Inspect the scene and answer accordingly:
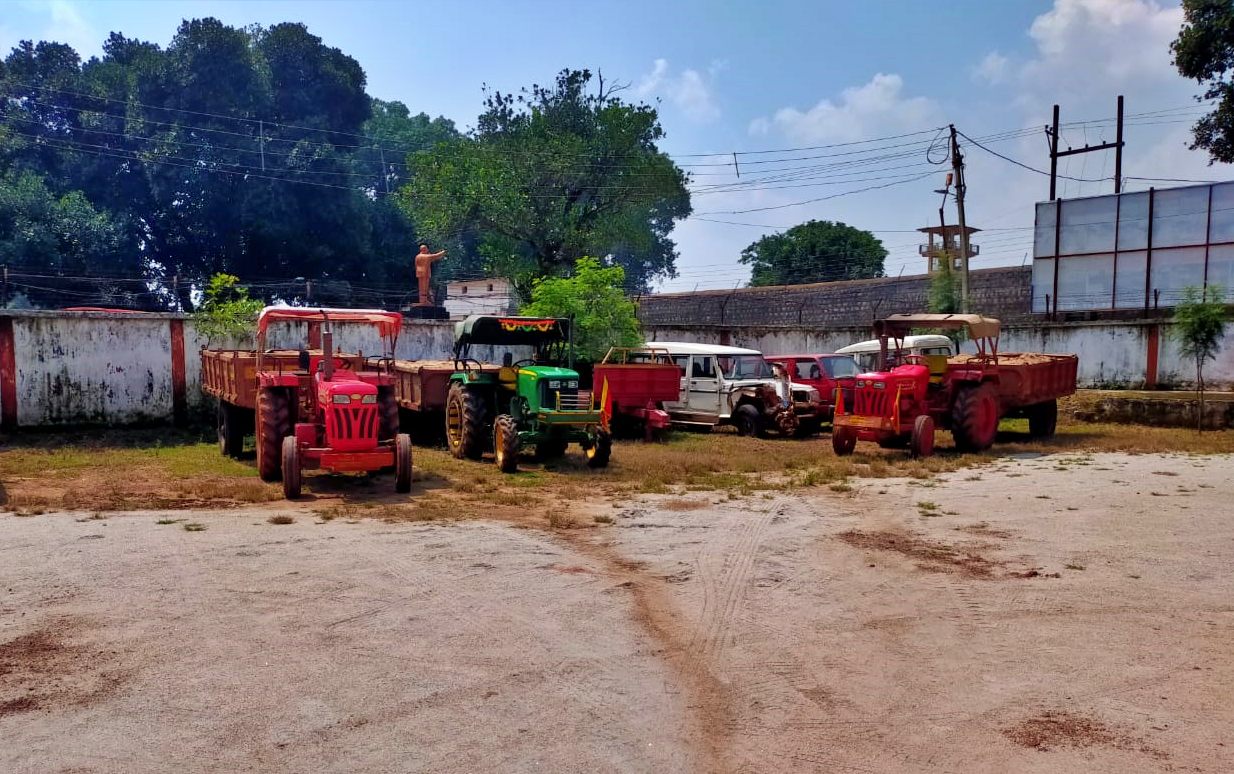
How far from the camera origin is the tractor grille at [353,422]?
1014 centimetres

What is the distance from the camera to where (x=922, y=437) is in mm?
13461

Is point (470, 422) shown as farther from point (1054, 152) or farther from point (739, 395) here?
point (1054, 152)

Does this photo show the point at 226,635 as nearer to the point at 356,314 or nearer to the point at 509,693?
the point at 509,693

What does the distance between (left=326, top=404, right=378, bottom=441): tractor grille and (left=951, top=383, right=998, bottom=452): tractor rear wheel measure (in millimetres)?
8652

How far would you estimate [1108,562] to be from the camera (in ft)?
23.5

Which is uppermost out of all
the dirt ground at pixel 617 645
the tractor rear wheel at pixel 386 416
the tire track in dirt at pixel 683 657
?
the tractor rear wheel at pixel 386 416

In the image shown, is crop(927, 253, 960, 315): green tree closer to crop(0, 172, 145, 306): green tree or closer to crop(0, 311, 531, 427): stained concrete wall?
crop(0, 311, 531, 427): stained concrete wall

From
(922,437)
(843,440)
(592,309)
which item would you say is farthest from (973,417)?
(592,309)

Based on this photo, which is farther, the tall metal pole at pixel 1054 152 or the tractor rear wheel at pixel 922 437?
the tall metal pole at pixel 1054 152

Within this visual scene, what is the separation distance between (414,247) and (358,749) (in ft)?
129

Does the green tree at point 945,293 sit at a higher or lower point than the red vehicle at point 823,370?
higher

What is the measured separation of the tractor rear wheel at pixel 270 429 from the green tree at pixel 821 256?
3996cm

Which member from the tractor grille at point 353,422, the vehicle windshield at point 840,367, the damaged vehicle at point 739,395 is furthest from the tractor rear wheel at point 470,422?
the vehicle windshield at point 840,367

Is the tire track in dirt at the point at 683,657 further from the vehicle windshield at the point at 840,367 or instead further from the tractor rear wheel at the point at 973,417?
the vehicle windshield at the point at 840,367
